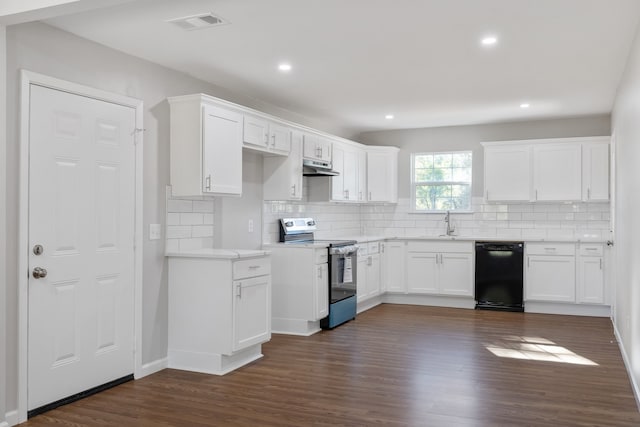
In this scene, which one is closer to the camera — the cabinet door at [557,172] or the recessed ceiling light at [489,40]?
the recessed ceiling light at [489,40]

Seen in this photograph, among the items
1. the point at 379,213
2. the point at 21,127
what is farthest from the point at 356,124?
the point at 21,127

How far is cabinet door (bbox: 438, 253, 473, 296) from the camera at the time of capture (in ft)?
23.9

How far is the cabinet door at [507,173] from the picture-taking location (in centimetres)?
A: 729

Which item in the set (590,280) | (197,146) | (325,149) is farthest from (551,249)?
(197,146)

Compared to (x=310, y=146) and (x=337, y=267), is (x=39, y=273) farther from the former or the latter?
(x=310, y=146)

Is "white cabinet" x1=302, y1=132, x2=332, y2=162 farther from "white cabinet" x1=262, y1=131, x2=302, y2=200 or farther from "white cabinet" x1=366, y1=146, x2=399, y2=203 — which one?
"white cabinet" x1=366, y1=146, x2=399, y2=203

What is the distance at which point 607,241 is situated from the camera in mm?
6547

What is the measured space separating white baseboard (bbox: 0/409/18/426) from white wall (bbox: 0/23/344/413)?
0.04 metres

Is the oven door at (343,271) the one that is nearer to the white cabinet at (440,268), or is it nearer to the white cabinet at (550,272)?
the white cabinet at (440,268)

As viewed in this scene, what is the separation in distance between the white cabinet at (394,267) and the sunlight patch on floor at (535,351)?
2.23 meters

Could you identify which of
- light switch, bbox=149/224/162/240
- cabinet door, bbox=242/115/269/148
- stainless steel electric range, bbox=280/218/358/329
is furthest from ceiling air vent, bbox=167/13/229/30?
stainless steel electric range, bbox=280/218/358/329

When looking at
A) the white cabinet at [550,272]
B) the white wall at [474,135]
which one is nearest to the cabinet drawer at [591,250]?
the white cabinet at [550,272]

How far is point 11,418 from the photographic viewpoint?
129 inches

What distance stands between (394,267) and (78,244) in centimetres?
476
